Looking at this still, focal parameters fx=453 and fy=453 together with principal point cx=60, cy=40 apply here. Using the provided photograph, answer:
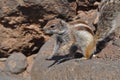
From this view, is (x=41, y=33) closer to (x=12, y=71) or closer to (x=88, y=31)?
(x=12, y=71)

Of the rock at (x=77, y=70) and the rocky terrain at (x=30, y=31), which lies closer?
the rock at (x=77, y=70)

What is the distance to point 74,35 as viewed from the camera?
724 centimetres

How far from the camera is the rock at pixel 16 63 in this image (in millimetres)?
9148

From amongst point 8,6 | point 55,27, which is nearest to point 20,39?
point 8,6

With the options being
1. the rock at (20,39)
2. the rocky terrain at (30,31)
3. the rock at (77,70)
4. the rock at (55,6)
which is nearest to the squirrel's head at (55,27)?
the rock at (77,70)

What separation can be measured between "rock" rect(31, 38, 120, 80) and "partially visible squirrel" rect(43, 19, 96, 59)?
0.21 m

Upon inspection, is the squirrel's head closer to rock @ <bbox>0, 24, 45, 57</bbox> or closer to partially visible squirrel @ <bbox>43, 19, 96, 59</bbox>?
partially visible squirrel @ <bbox>43, 19, 96, 59</bbox>

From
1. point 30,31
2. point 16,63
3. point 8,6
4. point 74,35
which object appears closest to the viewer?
point 74,35

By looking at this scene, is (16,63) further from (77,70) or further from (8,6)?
(77,70)

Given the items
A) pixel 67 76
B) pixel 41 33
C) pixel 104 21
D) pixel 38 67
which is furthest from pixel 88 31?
pixel 41 33

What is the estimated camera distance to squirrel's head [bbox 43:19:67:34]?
7051mm

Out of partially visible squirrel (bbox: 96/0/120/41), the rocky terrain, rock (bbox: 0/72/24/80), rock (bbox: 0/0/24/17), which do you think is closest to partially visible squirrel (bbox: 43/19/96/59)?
partially visible squirrel (bbox: 96/0/120/41)

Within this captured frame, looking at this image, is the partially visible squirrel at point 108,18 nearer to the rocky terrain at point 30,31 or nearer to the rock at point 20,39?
the rocky terrain at point 30,31

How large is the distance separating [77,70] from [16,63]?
8.05ft
